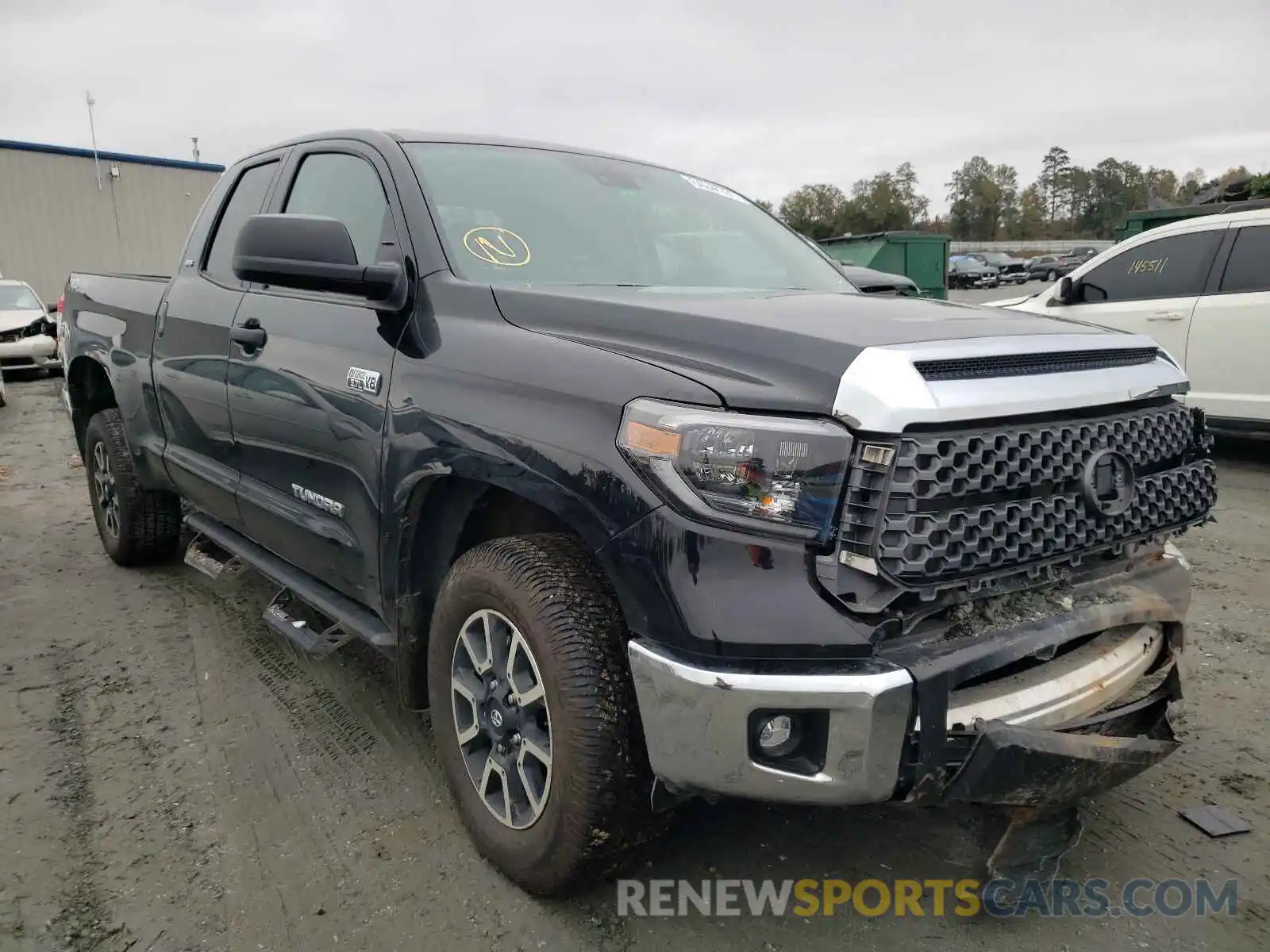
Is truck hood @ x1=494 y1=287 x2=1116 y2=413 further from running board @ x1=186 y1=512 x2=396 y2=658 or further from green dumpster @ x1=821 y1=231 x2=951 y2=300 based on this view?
green dumpster @ x1=821 y1=231 x2=951 y2=300

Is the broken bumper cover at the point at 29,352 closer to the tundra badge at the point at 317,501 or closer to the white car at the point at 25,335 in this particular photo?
the white car at the point at 25,335

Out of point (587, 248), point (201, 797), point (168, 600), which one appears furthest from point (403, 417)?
point (168, 600)

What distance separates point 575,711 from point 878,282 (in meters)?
2.30

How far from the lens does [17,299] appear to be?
595 inches

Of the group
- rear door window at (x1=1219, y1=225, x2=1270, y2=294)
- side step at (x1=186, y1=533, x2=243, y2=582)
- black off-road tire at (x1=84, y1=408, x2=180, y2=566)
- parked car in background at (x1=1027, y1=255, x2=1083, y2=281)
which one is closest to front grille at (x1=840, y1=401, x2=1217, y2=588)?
side step at (x1=186, y1=533, x2=243, y2=582)

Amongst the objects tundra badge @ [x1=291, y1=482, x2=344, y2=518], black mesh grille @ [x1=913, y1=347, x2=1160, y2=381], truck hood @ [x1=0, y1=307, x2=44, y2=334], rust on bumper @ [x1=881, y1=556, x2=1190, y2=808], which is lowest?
rust on bumper @ [x1=881, y1=556, x2=1190, y2=808]

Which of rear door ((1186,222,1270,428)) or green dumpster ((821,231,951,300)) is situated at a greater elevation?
green dumpster ((821,231,951,300))

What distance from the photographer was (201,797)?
2.86m

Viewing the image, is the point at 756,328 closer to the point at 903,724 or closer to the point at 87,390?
the point at 903,724

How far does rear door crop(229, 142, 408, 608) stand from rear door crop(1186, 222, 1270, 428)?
18.8 feet

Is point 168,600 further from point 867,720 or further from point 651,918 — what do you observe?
point 867,720

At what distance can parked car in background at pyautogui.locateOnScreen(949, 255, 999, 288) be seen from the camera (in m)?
37.8

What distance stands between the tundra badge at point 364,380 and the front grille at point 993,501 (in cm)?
145

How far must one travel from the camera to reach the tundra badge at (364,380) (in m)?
2.68
